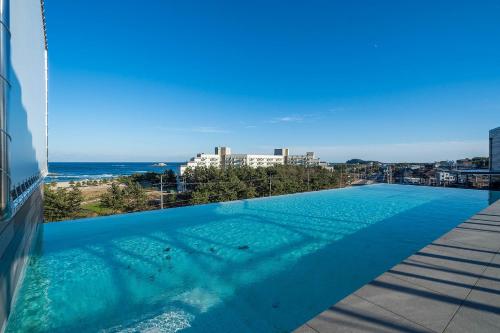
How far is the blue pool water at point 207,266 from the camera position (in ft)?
5.69

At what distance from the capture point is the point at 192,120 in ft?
49.8

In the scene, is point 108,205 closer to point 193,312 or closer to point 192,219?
point 192,219

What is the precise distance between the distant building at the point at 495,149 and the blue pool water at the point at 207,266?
11.3 meters

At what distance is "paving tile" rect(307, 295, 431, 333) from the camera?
3.48 feet

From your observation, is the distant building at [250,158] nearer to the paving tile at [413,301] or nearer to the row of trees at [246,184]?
the row of trees at [246,184]

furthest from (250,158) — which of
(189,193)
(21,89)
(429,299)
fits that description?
(429,299)

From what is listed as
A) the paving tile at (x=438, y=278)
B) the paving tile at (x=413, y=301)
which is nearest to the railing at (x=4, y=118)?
the paving tile at (x=413, y=301)

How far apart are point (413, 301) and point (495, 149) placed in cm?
1645

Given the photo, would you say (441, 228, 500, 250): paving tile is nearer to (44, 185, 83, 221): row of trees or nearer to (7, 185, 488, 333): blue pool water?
(7, 185, 488, 333): blue pool water

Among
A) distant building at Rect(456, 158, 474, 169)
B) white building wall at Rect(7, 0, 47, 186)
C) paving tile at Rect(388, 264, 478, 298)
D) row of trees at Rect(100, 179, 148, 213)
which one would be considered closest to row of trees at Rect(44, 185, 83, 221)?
row of trees at Rect(100, 179, 148, 213)

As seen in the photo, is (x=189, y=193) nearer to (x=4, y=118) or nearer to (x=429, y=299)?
(x=429, y=299)

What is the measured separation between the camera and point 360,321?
111cm

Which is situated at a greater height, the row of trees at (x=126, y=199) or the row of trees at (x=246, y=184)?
the row of trees at (x=246, y=184)

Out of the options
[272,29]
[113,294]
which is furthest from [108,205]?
[113,294]
